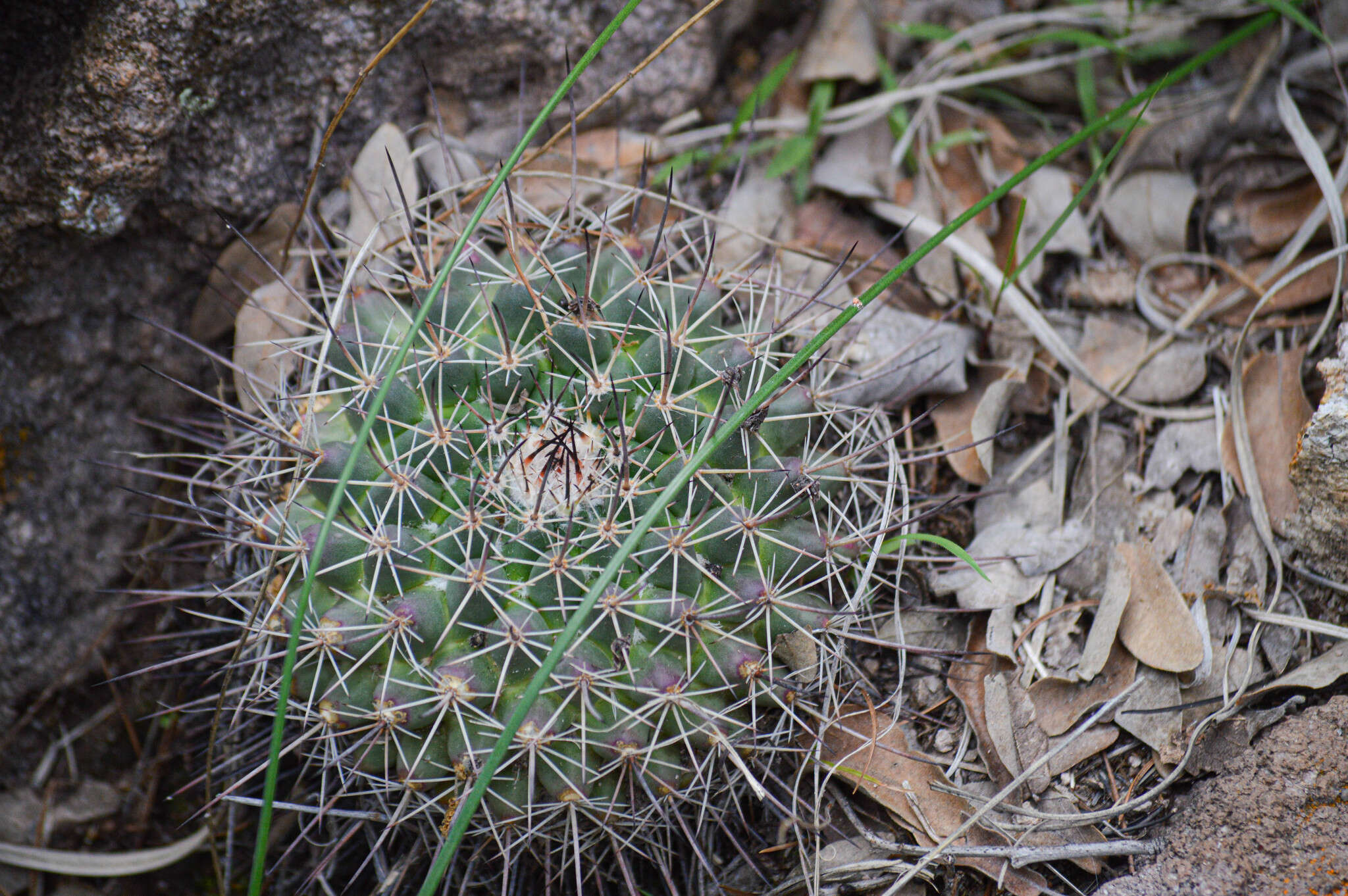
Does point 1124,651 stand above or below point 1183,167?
below

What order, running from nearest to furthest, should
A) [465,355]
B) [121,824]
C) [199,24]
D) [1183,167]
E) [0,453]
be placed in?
[465,355] < [199,24] < [0,453] < [121,824] < [1183,167]

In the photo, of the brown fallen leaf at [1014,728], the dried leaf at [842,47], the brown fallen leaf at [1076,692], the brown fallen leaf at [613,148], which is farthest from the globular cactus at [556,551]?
the dried leaf at [842,47]

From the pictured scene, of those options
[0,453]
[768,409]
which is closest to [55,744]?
[0,453]

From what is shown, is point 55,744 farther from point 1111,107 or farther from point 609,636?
point 1111,107

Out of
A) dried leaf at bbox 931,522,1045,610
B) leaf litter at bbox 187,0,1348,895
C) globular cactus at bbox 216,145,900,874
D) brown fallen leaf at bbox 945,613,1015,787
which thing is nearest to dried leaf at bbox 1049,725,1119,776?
leaf litter at bbox 187,0,1348,895

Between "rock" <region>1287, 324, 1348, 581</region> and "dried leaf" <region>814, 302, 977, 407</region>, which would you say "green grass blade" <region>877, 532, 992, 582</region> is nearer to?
"dried leaf" <region>814, 302, 977, 407</region>

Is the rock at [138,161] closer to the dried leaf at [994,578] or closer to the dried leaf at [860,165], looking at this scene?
the dried leaf at [860,165]
